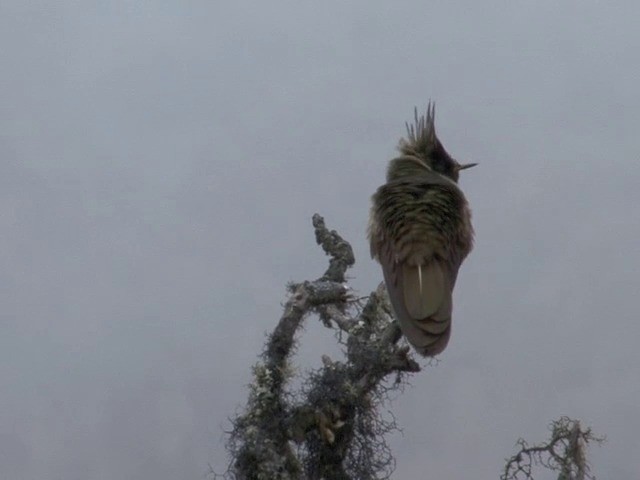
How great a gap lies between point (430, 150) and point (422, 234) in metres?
0.76

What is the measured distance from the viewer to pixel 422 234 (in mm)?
4082

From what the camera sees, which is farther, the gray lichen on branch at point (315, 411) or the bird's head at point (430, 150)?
the bird's head at point (430, 150)

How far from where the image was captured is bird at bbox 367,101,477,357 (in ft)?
11.9

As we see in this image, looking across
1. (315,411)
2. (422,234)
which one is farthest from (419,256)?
(315,411)

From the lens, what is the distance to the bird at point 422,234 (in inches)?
143

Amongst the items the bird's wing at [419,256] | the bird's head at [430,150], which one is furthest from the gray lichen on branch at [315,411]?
the bird's head at [430,150]

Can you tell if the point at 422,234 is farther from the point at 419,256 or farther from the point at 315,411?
the point at 315,411

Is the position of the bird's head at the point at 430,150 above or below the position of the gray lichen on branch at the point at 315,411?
above

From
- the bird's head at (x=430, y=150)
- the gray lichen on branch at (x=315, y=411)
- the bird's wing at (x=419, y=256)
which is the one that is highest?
the bird's head at (x=430, y=150)

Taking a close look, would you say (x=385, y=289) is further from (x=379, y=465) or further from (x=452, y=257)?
(x=379, y=465)

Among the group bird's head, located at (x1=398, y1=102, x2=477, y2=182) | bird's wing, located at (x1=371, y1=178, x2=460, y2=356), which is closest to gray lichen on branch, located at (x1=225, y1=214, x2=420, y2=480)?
bird's wing, located at (x1=371, y1=178, x2=460, y2=356)

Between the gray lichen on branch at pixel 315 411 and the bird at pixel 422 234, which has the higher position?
the bird at pixel 422 234

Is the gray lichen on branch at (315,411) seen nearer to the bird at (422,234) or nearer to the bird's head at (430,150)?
the bird at (422,234)

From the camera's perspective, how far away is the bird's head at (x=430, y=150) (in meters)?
4.72
